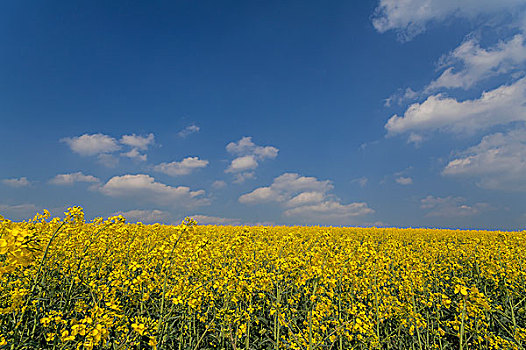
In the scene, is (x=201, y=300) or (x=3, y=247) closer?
(x=3, y=247)

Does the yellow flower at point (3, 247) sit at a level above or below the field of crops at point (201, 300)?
above

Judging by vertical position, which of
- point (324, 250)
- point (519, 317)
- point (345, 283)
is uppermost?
point (324, 250)

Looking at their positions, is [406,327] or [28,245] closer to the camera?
[28,245]

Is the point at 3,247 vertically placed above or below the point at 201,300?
above

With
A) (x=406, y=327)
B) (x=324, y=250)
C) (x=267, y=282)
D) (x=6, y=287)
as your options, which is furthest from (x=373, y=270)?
(x=6, y=287)

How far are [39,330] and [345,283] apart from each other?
15.9 feet

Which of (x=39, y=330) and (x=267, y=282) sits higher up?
(x=267, y=282)

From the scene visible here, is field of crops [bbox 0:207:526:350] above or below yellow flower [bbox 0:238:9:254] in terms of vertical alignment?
below

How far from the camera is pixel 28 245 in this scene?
9.29 ft

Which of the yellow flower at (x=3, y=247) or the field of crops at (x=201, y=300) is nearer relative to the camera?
the yellow flower at (x=3, y=247)

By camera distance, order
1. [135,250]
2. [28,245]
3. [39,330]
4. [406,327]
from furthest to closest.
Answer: [135,250], [406,327], [39,330], [28,245]

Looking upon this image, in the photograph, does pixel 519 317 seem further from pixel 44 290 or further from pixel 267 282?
pixel 44 290

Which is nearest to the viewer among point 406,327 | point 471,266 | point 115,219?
point 115,219

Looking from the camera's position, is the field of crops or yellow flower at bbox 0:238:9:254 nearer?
yellow flower at bbox 0:238:9:254
